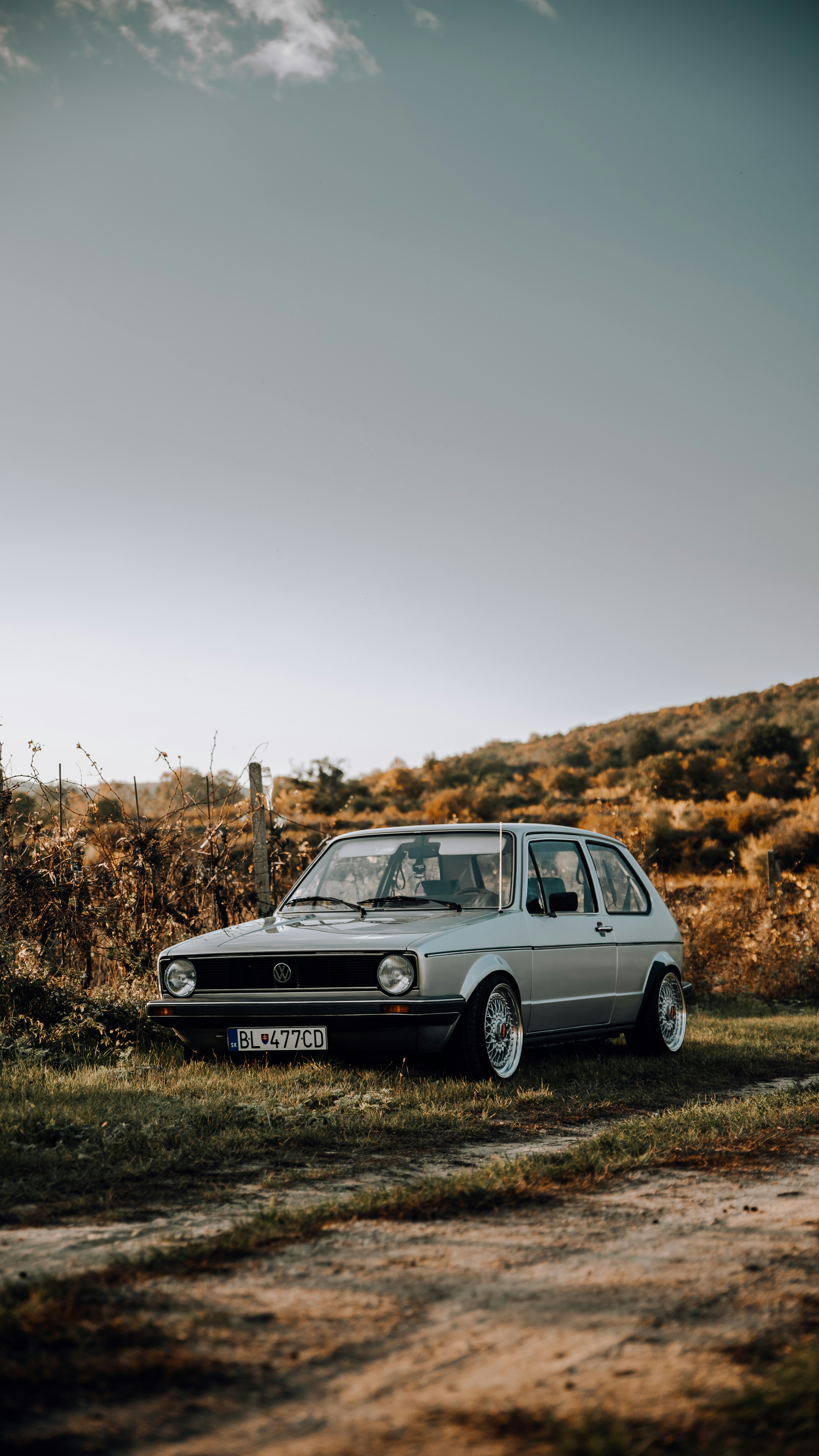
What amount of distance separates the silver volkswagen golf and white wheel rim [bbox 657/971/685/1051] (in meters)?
0.02

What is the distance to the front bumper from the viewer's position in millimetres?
6250

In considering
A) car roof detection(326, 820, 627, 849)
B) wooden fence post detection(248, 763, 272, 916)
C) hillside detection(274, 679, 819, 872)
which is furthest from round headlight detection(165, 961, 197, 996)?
hillside detection(274, 679, 819, 872)

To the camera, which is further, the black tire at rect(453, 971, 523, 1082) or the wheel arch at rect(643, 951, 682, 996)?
the wheel arch at rect(643, 951, 682, 996)

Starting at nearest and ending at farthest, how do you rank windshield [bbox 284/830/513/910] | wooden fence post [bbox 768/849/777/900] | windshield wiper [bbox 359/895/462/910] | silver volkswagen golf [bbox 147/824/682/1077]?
silver volkswagen golf [bbox 147/824/682/1077] → windshield wiper [bbox 359/895/462/910] → windshield [bbox 284/830/513/910] → wooden fence post [bbox 768/849/777/900]

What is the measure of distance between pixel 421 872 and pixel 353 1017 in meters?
1.61

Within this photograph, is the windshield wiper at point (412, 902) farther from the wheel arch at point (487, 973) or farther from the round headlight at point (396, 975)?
the round headlight at point (396, 975)

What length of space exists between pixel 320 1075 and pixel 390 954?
794mm

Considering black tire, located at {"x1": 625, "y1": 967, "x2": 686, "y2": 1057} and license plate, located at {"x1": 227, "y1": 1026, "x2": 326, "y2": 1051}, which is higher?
license plate, located at {"x1": 227, "y1": 1026, "x2": 326, "y2": 1051}

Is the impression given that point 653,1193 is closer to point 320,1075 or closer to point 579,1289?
point 579,1289

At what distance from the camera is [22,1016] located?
8086 mm

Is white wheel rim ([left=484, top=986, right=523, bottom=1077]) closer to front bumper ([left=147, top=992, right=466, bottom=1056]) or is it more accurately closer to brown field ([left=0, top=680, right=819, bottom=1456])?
brown field ([left=0, top=680, right=819, bottom=1456])

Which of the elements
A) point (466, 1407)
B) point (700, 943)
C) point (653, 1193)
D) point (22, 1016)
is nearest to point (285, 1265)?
point (466, 1407)

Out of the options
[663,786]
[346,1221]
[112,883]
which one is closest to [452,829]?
[112,883]

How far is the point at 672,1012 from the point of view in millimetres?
8828
